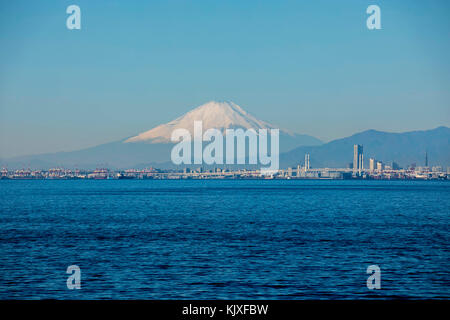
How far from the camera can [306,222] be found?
5812cm

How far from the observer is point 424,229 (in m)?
50.8

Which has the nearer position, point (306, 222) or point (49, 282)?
point (49, 282)

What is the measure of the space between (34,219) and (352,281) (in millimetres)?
44227

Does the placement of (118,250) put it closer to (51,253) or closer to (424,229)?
(51,253)

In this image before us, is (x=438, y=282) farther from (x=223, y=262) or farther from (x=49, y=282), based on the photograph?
(x=49, y=282)

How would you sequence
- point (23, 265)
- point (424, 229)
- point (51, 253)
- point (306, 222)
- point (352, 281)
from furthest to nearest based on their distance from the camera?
point (306, 222), point (424, 229), point (51, 253), point (23, 265), point (352, 281)

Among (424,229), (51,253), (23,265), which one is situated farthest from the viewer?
(424,229)

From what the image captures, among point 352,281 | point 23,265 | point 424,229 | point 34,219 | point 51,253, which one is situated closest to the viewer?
point 352,281

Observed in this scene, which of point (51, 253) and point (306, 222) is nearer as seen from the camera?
point (51, 253)
